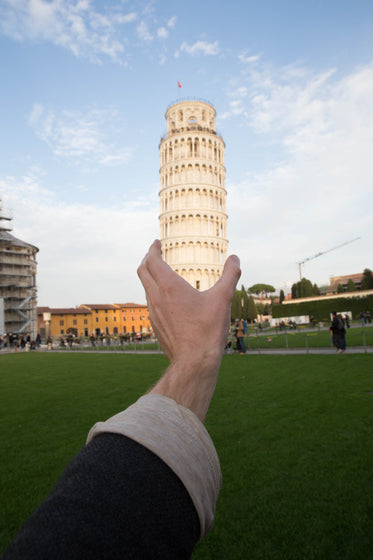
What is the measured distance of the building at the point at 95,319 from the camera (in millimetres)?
80750

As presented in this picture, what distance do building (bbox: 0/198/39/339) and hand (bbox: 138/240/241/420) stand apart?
197 ft

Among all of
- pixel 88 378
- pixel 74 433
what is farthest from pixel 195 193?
pixel 74 433

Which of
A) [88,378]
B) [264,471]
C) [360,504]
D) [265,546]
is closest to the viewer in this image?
[265,546]

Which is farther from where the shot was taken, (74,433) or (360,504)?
(74,433)

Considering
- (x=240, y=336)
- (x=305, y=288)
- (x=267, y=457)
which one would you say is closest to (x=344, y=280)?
(x=305, y=288)

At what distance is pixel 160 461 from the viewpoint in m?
0.79

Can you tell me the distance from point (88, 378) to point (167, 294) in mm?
12672

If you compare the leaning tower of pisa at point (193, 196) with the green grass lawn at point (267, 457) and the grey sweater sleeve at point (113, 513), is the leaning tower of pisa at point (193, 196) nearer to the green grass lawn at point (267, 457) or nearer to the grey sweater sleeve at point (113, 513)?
the green grass lawn at point (267, 457)

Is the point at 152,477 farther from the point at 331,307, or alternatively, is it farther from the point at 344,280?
the point at 344,280

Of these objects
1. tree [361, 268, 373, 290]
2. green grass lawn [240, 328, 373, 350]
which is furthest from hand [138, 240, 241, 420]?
tree [361, 268, 373, 290]

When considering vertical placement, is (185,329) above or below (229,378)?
above

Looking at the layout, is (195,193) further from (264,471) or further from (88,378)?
(264,471)

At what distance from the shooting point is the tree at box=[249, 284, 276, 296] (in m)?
135

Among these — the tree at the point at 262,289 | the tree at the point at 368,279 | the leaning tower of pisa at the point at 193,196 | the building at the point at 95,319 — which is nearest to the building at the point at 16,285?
the building at the point at 95,319
